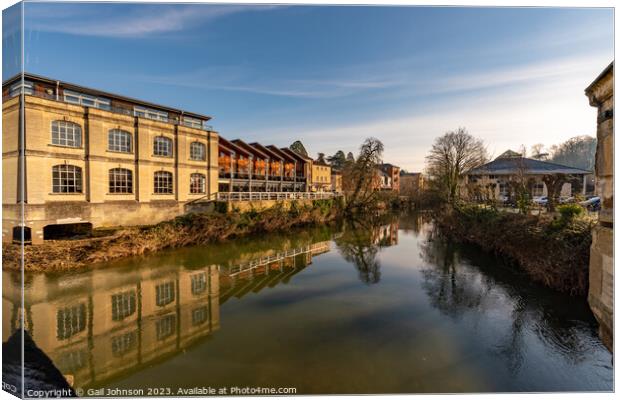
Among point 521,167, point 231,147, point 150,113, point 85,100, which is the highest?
point 150,113

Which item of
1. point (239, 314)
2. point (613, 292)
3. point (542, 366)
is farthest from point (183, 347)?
point (613, 292)

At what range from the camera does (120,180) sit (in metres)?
15.2

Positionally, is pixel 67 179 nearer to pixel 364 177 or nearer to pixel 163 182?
pixel 163 182

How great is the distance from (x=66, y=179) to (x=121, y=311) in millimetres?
9926

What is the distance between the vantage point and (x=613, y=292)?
430 centimetres

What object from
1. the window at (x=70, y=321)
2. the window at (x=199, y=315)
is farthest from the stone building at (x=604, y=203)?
the window at (x=70, y=321)

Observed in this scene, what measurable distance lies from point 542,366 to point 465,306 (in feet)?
8.16

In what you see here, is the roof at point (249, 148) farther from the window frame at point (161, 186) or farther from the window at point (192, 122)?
the window frame at point (161, 186)

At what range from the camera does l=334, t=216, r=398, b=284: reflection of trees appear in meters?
10.1

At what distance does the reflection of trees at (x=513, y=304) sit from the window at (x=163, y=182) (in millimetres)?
15394

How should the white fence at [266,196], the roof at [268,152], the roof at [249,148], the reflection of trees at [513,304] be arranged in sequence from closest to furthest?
the reflection of trees at [513,304] → the white fence at [266,196] → the roof at [249,148] → the roof at [268,152]

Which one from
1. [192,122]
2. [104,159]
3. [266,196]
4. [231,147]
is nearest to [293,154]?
[231,147]

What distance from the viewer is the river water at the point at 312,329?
4.37 meters

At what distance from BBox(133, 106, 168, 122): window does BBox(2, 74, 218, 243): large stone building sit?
2.2 inches
